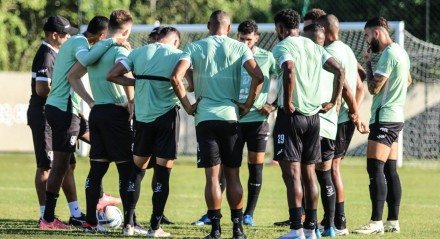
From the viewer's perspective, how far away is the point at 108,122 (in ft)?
37.0

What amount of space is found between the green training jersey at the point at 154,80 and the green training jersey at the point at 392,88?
2431mm

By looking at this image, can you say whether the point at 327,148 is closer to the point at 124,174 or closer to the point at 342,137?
the point at 342,137

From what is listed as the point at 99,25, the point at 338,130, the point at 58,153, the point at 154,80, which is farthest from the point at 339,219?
the point at 99,25

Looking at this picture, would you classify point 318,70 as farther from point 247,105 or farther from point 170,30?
point 170,30

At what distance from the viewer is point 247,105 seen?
10727 mm

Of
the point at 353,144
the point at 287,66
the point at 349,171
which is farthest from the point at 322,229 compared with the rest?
the point at 353,144

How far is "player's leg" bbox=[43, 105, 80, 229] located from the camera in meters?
11.8

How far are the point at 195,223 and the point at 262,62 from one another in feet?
7.18

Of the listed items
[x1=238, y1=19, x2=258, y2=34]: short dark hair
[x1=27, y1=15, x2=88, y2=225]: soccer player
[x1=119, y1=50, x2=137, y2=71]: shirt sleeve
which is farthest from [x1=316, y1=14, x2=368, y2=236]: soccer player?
[x1=27, y1=15, x2=88, y2=225]: soccer player

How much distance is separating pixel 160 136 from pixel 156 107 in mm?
319

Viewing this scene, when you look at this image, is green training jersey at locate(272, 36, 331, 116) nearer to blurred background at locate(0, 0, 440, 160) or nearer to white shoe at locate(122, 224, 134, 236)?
white shoe at locate(122, 224, 134, 236)

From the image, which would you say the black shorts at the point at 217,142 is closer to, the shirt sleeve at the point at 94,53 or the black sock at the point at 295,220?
the black sock at the point at 295,220

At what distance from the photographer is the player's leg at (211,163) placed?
34.6 ft

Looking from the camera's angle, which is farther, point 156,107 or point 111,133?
point 111,133
